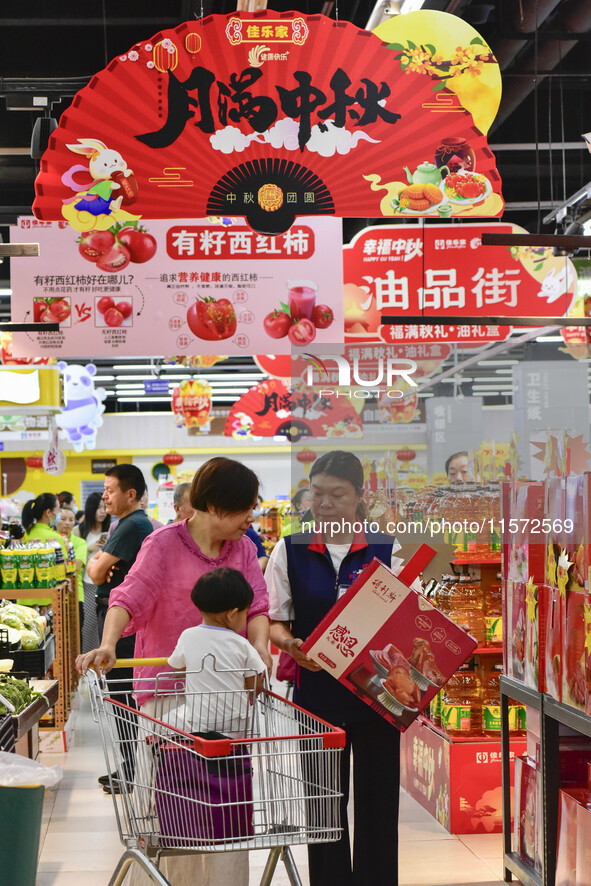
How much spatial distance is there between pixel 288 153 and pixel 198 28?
77 centimetres

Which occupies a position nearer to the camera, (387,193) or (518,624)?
(518,624)

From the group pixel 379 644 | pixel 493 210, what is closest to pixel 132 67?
pixel 493 210

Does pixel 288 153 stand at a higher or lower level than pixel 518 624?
higher

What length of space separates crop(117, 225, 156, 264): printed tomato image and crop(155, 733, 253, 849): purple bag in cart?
14.2 feet

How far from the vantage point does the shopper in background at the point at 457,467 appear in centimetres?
403

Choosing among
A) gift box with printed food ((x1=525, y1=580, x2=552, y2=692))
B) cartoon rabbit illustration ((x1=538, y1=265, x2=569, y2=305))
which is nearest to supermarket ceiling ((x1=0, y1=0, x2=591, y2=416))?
cartoon rabbit illustration ((x1=538, y1=265, x2=569, y2=305))

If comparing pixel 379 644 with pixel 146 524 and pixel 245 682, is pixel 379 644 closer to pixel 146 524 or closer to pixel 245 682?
pixel 245 682

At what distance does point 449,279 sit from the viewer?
6.97 m

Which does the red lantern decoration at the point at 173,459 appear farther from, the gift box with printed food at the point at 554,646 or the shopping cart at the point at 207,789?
the shopping cart at the point at 207,789

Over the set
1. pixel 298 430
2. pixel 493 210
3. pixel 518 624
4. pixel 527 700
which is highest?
pixel 493 210

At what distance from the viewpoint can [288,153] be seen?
17.4 ft

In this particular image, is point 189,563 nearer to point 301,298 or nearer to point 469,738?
point 469,738

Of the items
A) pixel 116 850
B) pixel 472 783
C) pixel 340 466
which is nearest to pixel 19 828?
pixel 340 466

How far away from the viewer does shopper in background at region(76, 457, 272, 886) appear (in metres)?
3.21
